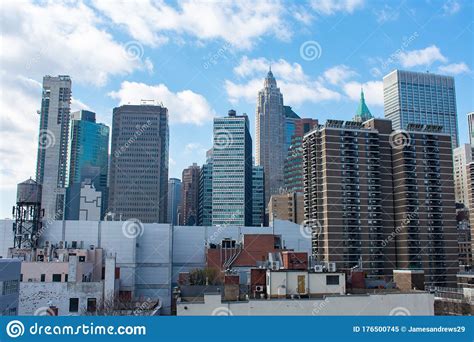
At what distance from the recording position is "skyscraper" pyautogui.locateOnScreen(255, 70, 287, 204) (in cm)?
16912

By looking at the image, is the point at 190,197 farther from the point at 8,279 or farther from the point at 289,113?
the point at 8,279

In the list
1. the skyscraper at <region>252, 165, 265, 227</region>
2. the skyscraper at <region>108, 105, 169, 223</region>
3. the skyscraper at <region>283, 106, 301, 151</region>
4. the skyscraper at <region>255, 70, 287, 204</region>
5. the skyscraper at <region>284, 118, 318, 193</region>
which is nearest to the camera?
the skyscraper at <region>108, 105, 169, 223</region>

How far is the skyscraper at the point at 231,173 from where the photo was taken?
113438 millimetres

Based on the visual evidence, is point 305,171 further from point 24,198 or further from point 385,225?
point 24,198

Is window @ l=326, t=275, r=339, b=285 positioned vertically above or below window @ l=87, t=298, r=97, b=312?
above

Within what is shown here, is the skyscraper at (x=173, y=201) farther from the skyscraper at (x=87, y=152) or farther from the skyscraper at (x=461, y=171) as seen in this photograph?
the skyscraper at (x=461, y=171)

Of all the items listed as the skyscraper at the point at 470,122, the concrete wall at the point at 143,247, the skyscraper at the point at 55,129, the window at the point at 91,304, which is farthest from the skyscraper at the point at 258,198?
the window at the point at 91,304

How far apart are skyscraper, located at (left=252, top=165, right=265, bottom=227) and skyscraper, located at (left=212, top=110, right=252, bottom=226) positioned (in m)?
2.35

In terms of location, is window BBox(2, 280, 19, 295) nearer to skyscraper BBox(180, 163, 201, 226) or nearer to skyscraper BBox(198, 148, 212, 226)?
skyscraper BBox(198, 148, 212, 226)

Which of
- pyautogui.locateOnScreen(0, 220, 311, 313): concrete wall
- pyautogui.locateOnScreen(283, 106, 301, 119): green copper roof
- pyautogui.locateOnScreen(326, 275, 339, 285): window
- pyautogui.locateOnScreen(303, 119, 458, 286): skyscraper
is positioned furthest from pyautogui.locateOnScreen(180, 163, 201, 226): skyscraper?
pyautogui.locateOnScreen(326, 275, 339, 285): window

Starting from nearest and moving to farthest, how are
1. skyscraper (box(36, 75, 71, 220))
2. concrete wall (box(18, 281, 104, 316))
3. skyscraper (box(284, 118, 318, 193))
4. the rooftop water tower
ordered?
concrete wall (box(18, 281, 104, 316)), the rooftop water tower, skyscraper (box(284, 118, 318, 193)), skyscraper (box(36, 75, 71, 220))

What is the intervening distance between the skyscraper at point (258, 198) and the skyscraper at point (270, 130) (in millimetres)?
33032

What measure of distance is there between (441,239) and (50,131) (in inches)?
5434

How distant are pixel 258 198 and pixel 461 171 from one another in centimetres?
5678
